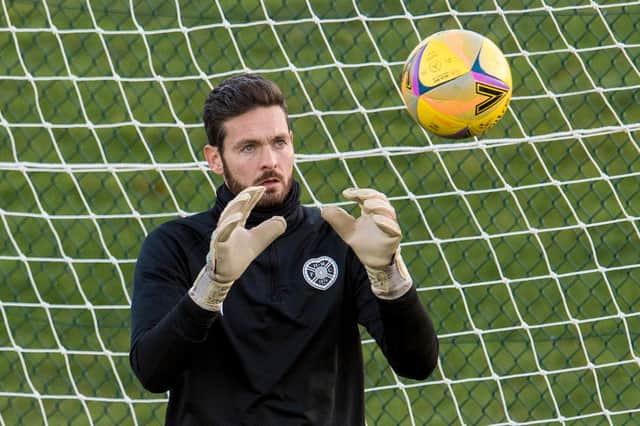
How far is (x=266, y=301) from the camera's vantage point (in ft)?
11.1

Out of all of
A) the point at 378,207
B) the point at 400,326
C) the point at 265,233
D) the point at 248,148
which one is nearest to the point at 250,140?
the point at 248,148

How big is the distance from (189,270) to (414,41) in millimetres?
4178

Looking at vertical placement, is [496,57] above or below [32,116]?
above

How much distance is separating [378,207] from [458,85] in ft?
2.48

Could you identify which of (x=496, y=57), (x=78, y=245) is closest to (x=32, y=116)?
(x=78, y=245)

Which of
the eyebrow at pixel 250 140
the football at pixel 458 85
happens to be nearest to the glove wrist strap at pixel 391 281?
the eyebrow at pixel 250 140

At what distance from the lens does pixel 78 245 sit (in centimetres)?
659

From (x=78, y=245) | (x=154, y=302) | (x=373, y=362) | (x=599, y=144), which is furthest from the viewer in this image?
(x=599, y=144)

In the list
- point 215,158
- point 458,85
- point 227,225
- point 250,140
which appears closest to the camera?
point 227,225

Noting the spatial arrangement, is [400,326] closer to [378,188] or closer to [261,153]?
[261,153]

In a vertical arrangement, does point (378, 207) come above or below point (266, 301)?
above

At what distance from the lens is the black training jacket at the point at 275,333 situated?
3.31 meters

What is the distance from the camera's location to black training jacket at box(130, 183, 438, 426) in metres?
3.31

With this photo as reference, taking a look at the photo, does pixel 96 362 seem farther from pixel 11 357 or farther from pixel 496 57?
pixel 496 57
